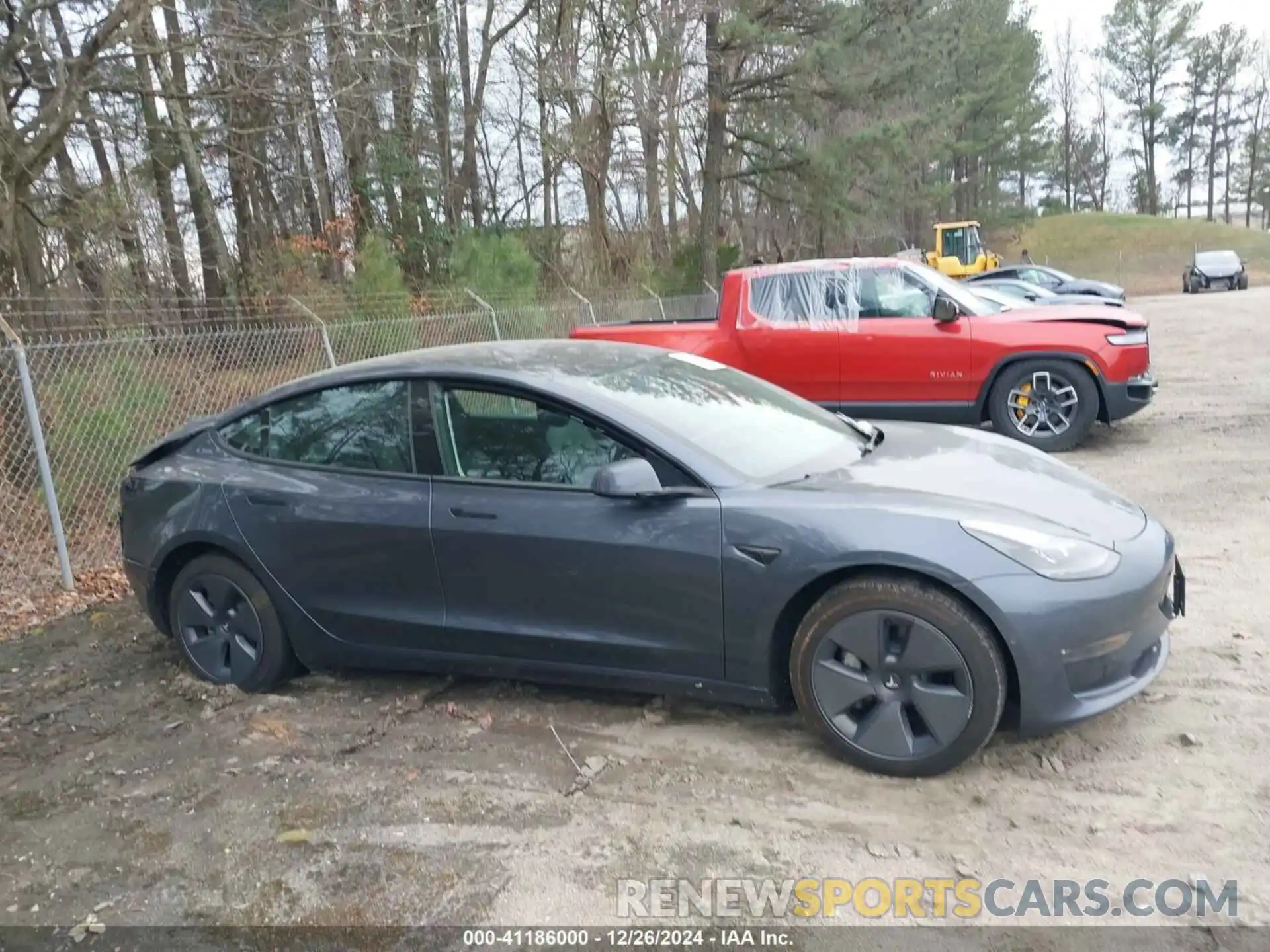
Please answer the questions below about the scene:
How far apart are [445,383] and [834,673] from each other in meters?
1.95

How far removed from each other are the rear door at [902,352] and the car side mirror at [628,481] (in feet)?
18.3

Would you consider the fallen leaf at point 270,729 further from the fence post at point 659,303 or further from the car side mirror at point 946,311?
the fence post at point 659,303

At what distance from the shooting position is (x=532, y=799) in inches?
135

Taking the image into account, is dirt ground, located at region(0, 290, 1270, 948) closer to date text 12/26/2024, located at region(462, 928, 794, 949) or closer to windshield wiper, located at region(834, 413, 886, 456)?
date text 12/26/2024, located at region(462, 928, 794, 949)

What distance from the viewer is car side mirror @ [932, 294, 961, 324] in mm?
→ 8453

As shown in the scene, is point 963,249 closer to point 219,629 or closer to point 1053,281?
point 1053,281

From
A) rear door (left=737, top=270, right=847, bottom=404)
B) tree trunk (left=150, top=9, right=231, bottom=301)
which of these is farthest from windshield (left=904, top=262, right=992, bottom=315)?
tree trunk (left=150, top=9, right=231, bottom=301)

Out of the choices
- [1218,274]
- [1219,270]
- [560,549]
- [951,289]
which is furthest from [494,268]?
→ [1219,270]

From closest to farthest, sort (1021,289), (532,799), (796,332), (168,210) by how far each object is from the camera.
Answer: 1. (532,799)
2. (796,332)
3. (168,210)
4. (1021,289)

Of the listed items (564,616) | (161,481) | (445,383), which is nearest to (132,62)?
(161,481)

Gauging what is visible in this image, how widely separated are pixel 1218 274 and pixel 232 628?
38.7 m

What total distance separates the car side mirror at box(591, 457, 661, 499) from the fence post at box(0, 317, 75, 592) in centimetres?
417

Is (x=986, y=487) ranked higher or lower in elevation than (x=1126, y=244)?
lower

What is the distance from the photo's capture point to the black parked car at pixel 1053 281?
2281 cm
